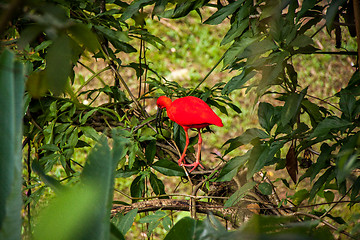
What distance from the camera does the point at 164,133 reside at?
1.48 m

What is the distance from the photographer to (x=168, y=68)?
3777 millimetres

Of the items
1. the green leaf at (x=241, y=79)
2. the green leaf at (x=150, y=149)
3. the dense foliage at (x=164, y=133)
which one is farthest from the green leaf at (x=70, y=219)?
the green leaf at (x=150, y=149)

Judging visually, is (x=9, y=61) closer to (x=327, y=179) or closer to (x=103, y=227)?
(x=103, y=227)

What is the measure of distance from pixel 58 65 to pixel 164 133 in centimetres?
113

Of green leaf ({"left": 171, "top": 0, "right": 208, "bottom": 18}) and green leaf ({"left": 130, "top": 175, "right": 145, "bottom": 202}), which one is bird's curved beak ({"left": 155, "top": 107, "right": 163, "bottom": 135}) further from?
green leaf ({"left": 171, "top": 0, "right": 208, "bottom": 18})

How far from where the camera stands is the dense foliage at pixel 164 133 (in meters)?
0.31

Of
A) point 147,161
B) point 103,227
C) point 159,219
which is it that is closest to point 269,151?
point 159,219

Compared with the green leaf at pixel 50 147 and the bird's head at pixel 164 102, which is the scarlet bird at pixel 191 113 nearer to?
the bird's head at pixel 164 102

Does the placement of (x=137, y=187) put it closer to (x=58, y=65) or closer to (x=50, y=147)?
(x=50, y=147)

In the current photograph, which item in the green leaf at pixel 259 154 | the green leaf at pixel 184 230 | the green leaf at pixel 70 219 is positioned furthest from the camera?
the green leaf at pixel 259 154

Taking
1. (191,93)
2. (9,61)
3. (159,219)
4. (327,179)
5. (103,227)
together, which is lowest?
(159,219)

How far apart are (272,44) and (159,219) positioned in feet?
1.91

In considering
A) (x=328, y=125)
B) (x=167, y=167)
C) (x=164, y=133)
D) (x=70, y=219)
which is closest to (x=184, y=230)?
(x=70, y=219)

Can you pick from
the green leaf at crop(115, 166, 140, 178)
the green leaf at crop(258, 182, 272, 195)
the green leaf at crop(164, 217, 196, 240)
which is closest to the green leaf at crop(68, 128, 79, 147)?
the green leaf at crop(115, 166, 140, 178)
